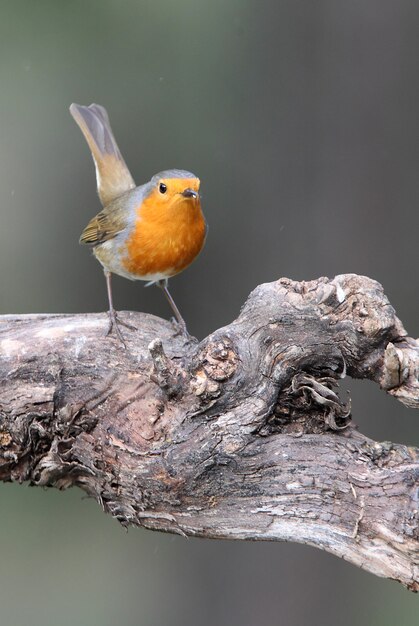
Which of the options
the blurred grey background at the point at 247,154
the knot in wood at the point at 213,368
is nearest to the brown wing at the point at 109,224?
the knot in wood at the point at 213,368

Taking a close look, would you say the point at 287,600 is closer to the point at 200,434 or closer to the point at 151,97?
the point at 151,97

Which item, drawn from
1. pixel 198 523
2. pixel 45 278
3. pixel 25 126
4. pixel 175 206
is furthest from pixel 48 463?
pixel 25 126

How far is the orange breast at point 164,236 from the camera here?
4203 mm

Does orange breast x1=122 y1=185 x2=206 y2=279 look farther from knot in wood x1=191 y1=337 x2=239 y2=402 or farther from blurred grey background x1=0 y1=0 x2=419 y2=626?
blurred grey background x1=0 y1=0 x2=419 y2=626

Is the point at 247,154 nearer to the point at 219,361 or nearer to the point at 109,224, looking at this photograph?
the point at 109,224

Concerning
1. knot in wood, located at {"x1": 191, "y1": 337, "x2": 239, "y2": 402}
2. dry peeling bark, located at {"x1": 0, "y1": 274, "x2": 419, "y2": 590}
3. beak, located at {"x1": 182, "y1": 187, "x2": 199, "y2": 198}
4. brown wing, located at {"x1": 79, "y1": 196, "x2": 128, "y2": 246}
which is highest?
beak, located at {"x1": 182, "y1": 187, "x2": 199, "y2": 198}

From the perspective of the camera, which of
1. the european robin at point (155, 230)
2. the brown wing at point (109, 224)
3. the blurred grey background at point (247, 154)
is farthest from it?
the blurred grey background at point (247, 154)

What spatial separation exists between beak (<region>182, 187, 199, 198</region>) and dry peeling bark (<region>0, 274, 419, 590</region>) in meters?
0.74

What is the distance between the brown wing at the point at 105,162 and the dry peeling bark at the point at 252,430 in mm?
1651

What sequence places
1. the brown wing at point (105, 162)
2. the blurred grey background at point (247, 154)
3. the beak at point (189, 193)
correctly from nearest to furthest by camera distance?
the beak at point (189, 193) → the brown wing at point (105, 162) → the blurred grey background at point (247, 154)

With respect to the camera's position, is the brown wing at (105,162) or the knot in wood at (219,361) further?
the brown wing at (105,162)

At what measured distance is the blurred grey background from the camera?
6715mm

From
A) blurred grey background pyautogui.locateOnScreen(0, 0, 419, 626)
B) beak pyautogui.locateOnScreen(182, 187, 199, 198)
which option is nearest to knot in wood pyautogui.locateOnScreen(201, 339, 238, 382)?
beak pyautogui.locateOnScreen(182, 187, 199, 198)

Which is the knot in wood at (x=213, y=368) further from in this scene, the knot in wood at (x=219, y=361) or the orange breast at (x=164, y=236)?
the orange breast at (x=164, y=236)
